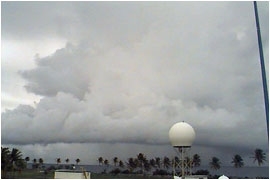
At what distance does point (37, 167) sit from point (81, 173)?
73.9 ft

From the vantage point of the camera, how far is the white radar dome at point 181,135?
988 centimetres

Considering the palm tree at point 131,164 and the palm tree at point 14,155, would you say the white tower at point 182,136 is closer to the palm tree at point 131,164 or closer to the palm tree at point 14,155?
the palm tree at point 14,155

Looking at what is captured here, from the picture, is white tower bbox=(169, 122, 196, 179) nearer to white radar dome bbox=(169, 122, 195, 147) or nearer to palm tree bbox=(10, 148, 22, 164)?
white radar dome bbox=(169, 122, 195, 147)

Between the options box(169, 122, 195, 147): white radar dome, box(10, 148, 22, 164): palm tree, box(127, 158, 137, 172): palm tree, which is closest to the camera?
box(169, 122, 195, 147): white radar dome

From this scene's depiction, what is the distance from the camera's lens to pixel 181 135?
32.4 feet

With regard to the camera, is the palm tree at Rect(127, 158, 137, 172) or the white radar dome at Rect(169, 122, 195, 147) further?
the palm tree at Rect(127, 158, 137, 172)

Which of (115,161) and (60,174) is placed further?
(115,161)

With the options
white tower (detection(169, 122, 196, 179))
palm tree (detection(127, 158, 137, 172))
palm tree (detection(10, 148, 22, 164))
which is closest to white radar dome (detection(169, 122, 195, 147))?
white tower (detection(169, 122, 196, 179))

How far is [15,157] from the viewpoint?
79.5ft

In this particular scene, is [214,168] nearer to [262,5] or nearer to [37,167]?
[37,167]

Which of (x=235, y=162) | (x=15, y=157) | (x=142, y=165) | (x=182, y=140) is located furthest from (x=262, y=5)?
(x=142, y=165)

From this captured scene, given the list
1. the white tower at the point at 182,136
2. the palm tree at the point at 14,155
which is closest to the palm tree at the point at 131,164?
the palm tree at the point at 14,155

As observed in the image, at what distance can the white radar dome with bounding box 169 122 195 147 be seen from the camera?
9883 millimetres

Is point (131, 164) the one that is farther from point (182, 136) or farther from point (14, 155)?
point (182, 136)
